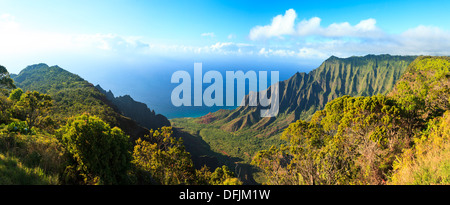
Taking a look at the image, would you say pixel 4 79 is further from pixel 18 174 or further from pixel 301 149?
pixel 301 149

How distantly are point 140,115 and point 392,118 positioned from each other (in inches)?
3687

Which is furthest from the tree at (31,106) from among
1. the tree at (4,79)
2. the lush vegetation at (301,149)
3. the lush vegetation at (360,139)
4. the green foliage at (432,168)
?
the green foliage at (432,168)

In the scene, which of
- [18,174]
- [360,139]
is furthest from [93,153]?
[360,139]

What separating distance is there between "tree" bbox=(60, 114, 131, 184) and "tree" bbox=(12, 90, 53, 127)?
13.5 metres

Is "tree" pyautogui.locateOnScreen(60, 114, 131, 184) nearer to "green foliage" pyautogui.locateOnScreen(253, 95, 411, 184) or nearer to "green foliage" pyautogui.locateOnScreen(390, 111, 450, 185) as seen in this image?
"green foliage" pyautogui.locateOnScreen(253, 95, 411, 184)

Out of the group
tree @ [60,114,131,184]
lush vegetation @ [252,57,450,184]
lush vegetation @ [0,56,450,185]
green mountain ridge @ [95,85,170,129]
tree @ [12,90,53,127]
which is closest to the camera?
lush vegetation @ [0,56,450,185]

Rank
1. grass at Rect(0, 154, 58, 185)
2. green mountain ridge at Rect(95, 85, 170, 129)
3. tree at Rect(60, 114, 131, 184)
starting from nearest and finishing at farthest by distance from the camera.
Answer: grass at Rect(0, 154, 58, 185), tree at Rect(60, 114, 131, 184), green mountain ridge at Rect(95, 85, 170, 129)

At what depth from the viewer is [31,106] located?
2114 centimetres

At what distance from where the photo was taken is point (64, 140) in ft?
37.3

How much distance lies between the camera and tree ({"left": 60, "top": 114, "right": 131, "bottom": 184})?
11023 mm

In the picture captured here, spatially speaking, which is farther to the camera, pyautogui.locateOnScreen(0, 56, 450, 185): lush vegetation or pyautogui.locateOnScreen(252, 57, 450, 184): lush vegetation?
pyautogui.locateOnScreen(252, 57, 450, 184): lush vegetation

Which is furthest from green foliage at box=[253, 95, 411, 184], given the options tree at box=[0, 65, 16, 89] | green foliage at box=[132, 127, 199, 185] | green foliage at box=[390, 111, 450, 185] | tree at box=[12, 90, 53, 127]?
tree at box=[0, 65, 16, 89]
